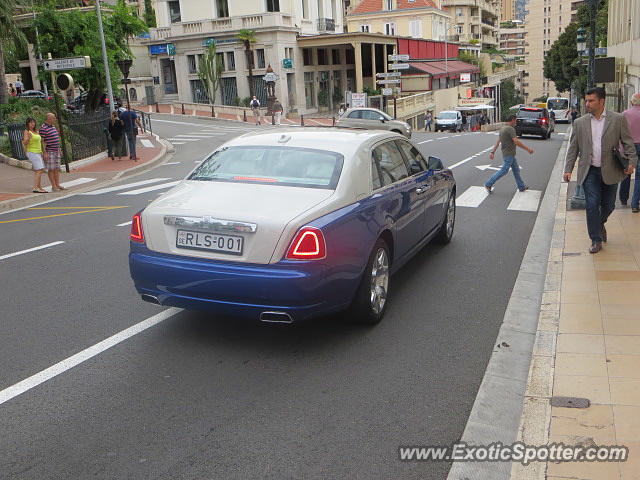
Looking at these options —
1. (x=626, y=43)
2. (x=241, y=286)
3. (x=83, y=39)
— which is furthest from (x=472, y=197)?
(x=83, y=39)

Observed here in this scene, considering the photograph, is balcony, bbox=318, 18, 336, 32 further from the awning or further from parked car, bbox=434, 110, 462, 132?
parked car, bbox=434, 110, 462, 132

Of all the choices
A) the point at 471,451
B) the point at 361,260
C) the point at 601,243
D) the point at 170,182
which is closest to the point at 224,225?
the point at 361,260

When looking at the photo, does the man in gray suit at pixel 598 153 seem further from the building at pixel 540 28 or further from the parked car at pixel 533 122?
the building at pixel 540 28

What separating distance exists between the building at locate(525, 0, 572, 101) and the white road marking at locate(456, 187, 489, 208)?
168721mm

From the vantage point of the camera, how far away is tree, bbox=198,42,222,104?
54.5 metres

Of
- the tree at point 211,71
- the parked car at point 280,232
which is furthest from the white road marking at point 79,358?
the tree at point 211,71

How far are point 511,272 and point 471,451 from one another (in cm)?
426

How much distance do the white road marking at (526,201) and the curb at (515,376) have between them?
4457 mm

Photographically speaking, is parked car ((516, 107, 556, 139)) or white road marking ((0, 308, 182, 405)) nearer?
white road marking ((0, 308, 182, 405))

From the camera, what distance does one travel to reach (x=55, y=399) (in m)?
4.70

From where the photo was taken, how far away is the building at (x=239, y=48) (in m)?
53.2

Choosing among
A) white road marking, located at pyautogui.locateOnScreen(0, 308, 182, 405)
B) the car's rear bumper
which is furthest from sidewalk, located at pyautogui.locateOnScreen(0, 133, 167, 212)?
the car's rear bumper

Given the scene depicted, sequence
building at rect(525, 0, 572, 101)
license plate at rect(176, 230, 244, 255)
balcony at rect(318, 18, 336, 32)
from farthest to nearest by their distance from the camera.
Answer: building at rect(525, 0, 572, 101), balcony at rect(318, 18, 336, 32), license plate at rect(176, 230, 244, 255)

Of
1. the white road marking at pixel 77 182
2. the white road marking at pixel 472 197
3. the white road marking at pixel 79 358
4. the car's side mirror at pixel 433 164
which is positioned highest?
the car's side mirror at pixel 433 164
